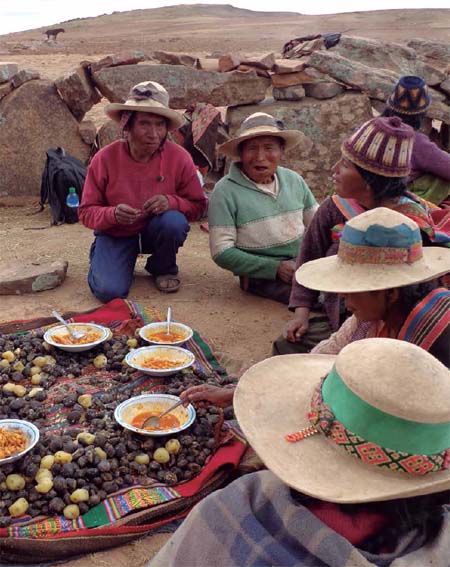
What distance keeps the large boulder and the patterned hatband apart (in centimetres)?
610

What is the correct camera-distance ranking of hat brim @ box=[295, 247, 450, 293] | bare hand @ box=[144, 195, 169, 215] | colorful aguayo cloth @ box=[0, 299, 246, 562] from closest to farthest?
1. hat brim @ box=[295, 247, 450, 293]
2. colorful aguayo cloth @ box=[0, 299, 246, 562]
3. bare hand @ box=[144, 195, 169, 215]

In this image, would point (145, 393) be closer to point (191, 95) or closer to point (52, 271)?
point (52, 271)

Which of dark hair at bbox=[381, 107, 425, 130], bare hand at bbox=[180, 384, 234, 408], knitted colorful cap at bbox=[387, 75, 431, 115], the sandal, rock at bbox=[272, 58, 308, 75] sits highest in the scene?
rock at bbox=[272, 58, 308, 75]

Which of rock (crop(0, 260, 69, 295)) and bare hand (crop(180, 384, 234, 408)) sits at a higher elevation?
bare hand (crop(180, 384, 234, 408))

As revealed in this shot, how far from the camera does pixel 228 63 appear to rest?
7.11 m

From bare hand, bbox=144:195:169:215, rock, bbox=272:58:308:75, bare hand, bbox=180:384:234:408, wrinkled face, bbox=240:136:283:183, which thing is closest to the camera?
bare hand, bbox=180:384:234:408

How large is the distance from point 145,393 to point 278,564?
1964mm

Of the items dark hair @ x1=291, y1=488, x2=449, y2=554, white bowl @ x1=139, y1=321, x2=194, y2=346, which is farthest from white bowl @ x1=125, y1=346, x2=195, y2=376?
dark hair @ x1=291, y1=488, x2=449, y2=554

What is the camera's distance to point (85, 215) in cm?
452

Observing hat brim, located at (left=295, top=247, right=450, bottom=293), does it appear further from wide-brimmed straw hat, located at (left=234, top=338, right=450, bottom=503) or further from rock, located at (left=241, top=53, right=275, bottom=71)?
rock, located at (left=241, top=53, right=275, bottom=71)

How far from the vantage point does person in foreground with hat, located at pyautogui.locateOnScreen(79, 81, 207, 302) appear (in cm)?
439

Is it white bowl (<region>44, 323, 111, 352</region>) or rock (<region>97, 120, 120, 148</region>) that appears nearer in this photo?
white bowl (<region>44, 323, 111, 352</region>)

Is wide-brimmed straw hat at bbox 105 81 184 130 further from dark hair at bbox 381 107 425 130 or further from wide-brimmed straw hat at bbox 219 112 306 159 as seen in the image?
dark hair at bbox 381 107 425 130

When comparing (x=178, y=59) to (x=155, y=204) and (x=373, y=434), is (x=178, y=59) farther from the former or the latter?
(x=373, y=434)
